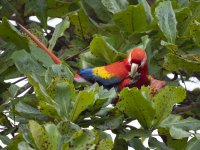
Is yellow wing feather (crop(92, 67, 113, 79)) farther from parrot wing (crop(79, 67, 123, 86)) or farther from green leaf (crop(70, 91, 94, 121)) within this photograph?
green leaf (crop(70, 91, 94, 121))

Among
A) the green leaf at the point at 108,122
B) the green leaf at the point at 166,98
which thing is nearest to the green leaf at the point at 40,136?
the green leaf at the point at 108,122

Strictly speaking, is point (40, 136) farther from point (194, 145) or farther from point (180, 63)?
point (180, 63)

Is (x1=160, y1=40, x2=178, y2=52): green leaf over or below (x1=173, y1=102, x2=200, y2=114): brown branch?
over

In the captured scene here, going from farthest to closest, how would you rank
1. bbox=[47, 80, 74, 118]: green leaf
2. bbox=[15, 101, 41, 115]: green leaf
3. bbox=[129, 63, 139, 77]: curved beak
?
bbox=[129, 63, 139, 77]: curved beak, bbox=[15, 101, 41, 115]: green leaf, bbox=[47, 80, 74, 118]: green leaf

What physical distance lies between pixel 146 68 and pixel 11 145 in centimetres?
69

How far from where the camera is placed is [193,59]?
7.25ft

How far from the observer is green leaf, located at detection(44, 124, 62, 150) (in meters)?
1.79

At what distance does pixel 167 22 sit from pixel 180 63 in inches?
5.2

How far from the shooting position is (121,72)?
262cm

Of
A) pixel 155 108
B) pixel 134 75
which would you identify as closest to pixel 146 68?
pixel 134 75

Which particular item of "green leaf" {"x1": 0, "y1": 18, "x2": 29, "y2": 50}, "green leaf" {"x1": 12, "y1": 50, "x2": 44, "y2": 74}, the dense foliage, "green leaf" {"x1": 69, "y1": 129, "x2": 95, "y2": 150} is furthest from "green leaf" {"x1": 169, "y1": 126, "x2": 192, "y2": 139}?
"green leaf" {"x1": 0, "y1": 18, "x2": 29, "y2": 50}

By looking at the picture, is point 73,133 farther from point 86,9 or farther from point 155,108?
point 86,9

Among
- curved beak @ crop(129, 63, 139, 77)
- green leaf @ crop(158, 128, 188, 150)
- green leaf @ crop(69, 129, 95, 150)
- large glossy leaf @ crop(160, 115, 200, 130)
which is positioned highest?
green leaf @ crop(69, 129, 95, 150)

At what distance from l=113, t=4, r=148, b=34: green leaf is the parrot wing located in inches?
6.7
